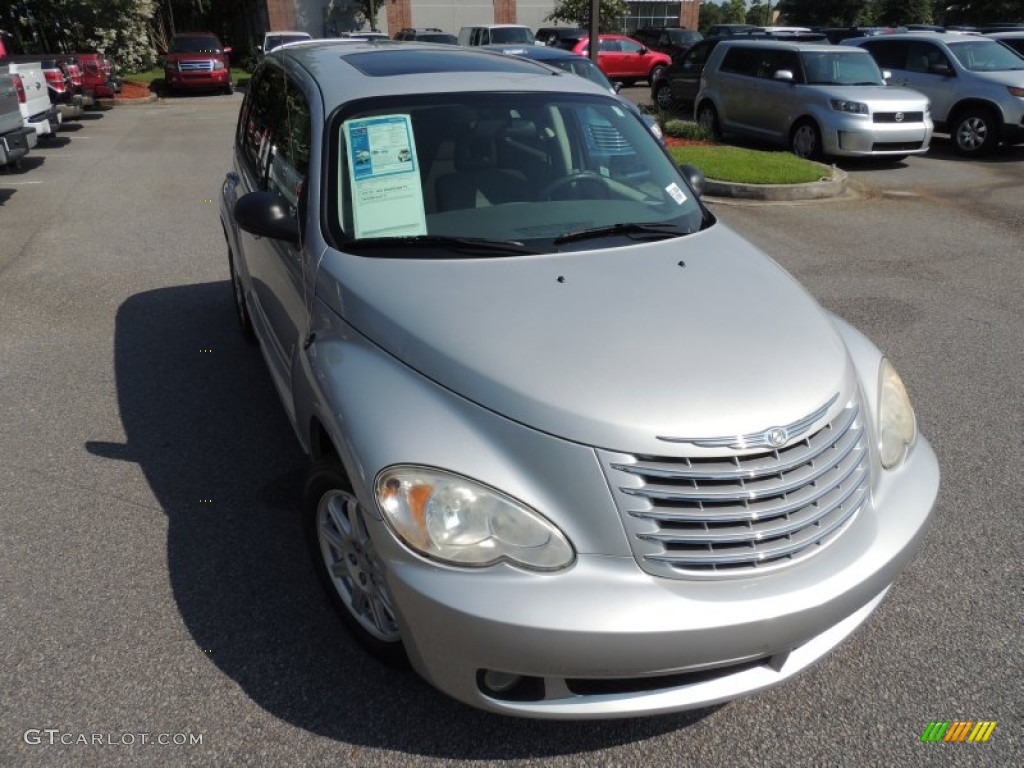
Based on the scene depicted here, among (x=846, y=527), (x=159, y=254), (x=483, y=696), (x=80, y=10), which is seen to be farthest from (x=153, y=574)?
(x=80, y=10)

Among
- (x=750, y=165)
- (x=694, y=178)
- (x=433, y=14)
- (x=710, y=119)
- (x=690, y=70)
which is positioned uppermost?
(x=433, y=14)

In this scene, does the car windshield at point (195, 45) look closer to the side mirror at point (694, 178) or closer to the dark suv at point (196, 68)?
the dark suv at point (196, 68)

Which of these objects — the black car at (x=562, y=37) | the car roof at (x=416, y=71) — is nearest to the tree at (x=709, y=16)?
the black car at (x=562, y=37)

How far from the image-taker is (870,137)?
39.6 ft

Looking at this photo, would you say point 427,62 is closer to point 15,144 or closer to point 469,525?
point 469,525

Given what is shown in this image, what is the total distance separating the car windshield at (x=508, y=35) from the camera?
977 inches

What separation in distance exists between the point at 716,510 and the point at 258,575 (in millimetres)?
1891

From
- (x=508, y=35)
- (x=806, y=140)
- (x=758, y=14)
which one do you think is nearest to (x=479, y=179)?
(x=806, y=140)

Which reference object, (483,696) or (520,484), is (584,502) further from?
(483,696)

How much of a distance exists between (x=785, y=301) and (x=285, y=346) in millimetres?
2114

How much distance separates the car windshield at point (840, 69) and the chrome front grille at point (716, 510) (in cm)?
1189

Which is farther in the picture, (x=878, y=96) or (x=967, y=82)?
(x=967, y=82)

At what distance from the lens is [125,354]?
5570 millimetres

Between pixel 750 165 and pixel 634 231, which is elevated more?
pixel 634 231
